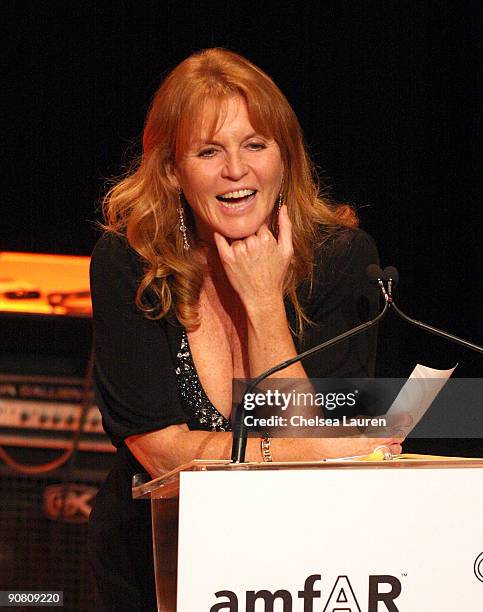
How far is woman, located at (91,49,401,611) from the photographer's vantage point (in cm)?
197

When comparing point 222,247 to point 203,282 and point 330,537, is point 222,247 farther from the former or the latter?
point 330,537

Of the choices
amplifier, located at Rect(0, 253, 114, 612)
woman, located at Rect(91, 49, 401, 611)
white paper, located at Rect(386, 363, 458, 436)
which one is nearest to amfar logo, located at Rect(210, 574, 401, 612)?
white paper, located at Rect(386, 363, 458, 436)

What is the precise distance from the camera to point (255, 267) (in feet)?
6.64

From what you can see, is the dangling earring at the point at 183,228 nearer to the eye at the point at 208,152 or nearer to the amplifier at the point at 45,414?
the eye at the point at 208,152

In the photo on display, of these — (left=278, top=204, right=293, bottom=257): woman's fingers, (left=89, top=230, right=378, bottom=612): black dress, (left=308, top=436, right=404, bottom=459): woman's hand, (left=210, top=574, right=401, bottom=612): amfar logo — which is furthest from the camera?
(left=278, top=204, right=293, bottom=257): woman's fingers

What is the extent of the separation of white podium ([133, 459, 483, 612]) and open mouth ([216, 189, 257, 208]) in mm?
736

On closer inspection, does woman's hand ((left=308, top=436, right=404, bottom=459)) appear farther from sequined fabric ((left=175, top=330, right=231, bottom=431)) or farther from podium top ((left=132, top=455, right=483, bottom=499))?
sequined fabric ((left=175, top=330, right=231, bottom=431))

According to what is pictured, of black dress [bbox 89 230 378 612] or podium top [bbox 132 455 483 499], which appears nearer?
podium top [bbox 132 455 483 499]

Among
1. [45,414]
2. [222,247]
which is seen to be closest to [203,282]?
[222,247]

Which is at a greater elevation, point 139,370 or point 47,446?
point 47,446

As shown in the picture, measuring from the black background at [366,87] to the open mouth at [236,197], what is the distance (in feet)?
3.77

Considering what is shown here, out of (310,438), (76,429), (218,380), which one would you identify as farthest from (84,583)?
(310,438)

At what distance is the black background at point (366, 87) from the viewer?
10.3 ft

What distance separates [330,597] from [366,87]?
2.13 meters
